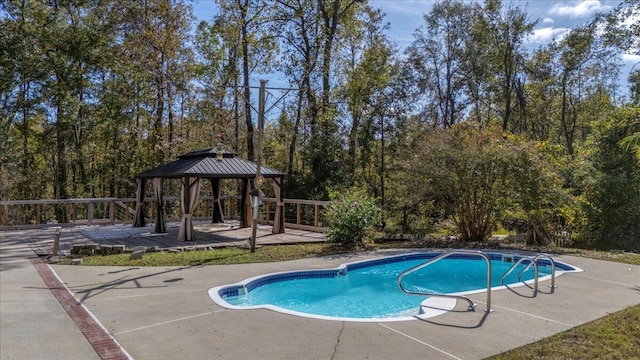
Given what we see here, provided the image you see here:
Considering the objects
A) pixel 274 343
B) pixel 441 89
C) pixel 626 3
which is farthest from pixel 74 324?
pixel 441 89

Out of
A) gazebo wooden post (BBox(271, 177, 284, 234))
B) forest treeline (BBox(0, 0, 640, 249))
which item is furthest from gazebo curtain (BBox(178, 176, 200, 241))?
forest treeline (BBox(0, 0, 640, 249))

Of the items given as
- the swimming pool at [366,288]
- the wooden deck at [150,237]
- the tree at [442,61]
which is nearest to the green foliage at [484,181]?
the swimming pool at [366,288]

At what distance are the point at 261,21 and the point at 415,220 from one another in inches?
436

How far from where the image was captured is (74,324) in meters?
4.66

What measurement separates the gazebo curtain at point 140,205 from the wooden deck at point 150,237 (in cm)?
26

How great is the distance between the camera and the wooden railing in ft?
43.8

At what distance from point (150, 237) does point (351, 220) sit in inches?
212

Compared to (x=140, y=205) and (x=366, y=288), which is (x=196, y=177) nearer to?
(x=140, y=205)

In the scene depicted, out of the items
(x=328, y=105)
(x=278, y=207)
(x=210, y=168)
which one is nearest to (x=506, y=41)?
(x=328, y=105)

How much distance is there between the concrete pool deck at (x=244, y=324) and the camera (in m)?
3.88

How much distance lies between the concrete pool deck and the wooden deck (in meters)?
3.37

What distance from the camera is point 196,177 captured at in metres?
11.1

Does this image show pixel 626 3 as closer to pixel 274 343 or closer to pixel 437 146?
pixel 437 146

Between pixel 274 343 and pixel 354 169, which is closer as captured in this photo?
pixel 274 343
